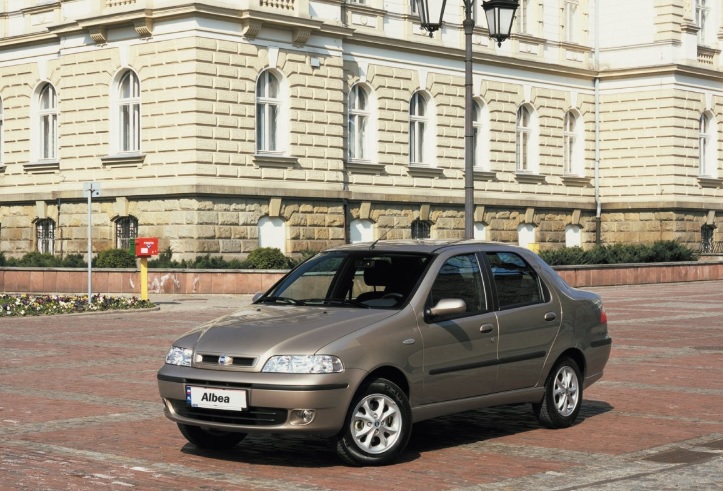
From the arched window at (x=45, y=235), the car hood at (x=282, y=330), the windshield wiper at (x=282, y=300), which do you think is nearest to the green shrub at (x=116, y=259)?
the arched window at (x=45, y=235)

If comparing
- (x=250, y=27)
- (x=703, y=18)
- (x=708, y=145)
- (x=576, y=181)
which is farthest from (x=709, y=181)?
(x=250, y=27)

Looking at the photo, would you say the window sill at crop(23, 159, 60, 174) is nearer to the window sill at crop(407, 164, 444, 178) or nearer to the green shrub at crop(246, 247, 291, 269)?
the green shrub at crop(246, 247, 291, 269)

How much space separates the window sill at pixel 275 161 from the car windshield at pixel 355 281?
2771cm

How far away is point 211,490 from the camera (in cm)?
938

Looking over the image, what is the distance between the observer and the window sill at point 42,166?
42.8 metres

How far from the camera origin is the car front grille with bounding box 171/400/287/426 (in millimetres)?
10117

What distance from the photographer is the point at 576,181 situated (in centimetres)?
5297

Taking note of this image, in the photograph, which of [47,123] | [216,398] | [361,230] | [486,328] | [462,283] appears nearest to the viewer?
[216,398]

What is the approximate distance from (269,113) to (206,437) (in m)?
30.1

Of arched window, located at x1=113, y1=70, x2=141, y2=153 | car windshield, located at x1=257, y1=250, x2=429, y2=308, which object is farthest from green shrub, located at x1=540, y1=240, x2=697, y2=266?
car windshield, located at x1=257, y1=250, x2=429, y2=308

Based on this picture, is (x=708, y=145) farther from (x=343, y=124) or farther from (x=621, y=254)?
(x=343, y=124)

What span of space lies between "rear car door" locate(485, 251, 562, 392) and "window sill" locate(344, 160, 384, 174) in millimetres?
30754

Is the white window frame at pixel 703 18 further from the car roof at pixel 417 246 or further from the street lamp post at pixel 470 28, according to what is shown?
the car roof at pixel 417 246

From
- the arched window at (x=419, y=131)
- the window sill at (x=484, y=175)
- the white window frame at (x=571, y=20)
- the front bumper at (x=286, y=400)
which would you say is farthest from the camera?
the white window frame at (x=571, y=20)
